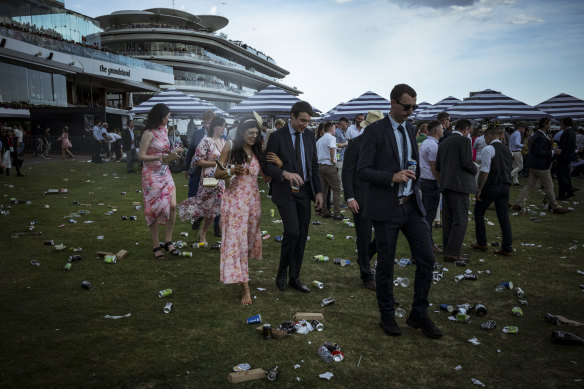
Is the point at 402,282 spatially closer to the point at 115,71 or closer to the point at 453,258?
the point at 453,258

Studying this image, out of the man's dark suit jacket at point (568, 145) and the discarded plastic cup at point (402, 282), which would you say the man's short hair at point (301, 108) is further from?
the man's dark suit jacket at point (568, 145)

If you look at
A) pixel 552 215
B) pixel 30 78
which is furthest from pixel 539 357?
pixel 30 78

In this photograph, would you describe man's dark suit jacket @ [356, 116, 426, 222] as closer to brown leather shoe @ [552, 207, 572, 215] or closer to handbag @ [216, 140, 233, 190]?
handbag @ [216, 140, 233, 190]

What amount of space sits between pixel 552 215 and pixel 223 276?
30.9 ft

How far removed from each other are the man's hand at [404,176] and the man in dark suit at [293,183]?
4.28 feet

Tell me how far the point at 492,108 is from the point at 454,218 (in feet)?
24.4

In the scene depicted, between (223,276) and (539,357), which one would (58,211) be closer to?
(223,276)

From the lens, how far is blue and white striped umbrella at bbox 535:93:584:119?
17.5 m

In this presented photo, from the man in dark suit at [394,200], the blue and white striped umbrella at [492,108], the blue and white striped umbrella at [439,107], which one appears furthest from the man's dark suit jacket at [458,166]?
the blue and white striped umbrella at [439,107]

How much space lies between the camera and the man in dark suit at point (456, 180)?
5988 millimetres

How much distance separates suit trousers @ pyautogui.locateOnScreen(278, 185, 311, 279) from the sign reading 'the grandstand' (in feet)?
145

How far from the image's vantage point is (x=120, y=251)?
20.9 feet

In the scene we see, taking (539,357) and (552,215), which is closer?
(539,357)

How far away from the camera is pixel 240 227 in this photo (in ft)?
15.3
